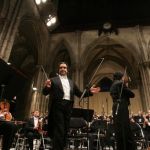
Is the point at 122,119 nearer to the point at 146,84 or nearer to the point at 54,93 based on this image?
the point at 54,93

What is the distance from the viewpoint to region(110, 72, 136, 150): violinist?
14.4 feet

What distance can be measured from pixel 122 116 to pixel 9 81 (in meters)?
2.47

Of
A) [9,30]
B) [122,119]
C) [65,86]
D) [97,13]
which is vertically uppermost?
[97,13]

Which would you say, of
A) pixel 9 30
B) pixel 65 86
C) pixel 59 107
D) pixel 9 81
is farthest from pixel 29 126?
pixel 9 30

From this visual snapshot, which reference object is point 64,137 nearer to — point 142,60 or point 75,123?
point 75,123

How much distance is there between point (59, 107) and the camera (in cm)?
367

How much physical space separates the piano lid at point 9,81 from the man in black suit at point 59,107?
0.61 metres

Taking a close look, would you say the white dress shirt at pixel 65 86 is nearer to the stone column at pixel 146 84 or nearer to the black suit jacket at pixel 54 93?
the black suit jacket at pixel 54 93

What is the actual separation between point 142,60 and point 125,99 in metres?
A: 14.0

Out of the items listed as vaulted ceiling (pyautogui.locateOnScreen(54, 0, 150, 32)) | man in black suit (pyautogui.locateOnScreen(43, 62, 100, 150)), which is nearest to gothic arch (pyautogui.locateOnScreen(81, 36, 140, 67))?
vaulted ceiling (pyautogui.locateOnScreen(54, 0, 150, 32))

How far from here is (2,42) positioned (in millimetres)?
12172

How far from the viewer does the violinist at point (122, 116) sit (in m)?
4.40

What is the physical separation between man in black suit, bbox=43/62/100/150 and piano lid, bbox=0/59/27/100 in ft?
2.01

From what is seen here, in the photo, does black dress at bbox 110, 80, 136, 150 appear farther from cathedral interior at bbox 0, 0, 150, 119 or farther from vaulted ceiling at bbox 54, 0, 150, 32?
vaulted ceiling at bbox 54, 0, 150, 32
